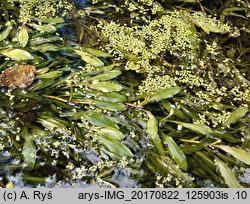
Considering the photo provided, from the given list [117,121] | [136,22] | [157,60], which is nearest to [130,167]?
[117,121]

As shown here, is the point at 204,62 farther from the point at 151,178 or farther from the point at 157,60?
the point at 151,178

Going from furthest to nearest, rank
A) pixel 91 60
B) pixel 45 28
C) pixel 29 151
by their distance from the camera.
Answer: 1. pixel 45 28
2. pixel 91 60
3. pixel 29 151

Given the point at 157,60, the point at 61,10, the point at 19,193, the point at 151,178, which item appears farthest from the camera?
the point at 61,10

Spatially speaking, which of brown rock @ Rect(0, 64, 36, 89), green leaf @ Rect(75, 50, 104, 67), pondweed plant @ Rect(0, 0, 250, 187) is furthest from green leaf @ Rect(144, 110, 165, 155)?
brown rock @ Rect(0, 64, 36, 89)

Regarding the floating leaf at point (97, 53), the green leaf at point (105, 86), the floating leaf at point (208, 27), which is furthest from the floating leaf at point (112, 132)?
the floating leaf at point (208, 27)

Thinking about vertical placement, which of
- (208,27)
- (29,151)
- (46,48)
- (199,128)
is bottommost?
(29,151)

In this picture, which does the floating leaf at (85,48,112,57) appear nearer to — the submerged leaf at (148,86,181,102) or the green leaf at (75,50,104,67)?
the green leaf at (75,50,104,67)

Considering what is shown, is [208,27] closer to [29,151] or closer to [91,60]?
[91,60]

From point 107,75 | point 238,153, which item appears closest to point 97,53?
point 107,75
